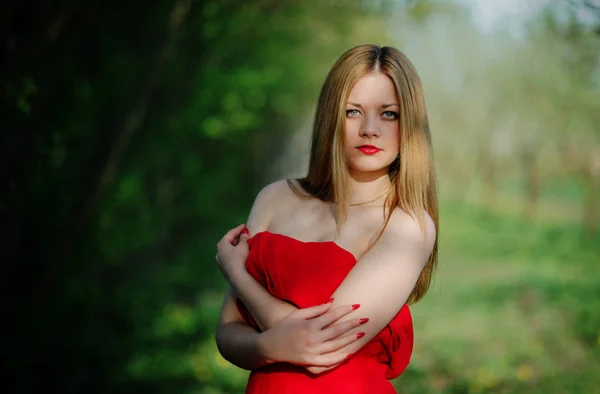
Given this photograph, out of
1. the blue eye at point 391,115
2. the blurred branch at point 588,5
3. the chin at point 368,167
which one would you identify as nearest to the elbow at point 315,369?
the chin at point 368,167

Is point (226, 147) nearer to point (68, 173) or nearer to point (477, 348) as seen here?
point (477, 348)

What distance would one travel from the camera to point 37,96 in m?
5.27

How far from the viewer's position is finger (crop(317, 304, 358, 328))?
2.12 meters

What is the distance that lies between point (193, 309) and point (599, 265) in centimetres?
699

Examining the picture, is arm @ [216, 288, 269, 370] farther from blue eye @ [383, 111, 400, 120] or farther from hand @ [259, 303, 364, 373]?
blue eye @ [383, 111, 400, 120]

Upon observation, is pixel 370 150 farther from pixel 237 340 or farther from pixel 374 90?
pixel 237 340

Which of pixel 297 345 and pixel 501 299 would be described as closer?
pixel 297 345

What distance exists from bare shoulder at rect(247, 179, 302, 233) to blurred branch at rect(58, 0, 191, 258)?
381cm

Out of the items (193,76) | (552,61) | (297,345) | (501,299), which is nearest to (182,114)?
(193,76)

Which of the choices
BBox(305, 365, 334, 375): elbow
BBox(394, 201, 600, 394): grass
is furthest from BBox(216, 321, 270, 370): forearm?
BBox(394, 201, 600, 394): grass

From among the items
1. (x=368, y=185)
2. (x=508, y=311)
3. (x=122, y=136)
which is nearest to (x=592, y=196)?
(x=508, y=311)

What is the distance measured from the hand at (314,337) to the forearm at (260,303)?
0.05 meters

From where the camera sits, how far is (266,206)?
2502 mm

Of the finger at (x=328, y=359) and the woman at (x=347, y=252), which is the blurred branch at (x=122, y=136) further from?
the finger at (x=328, y=359)
